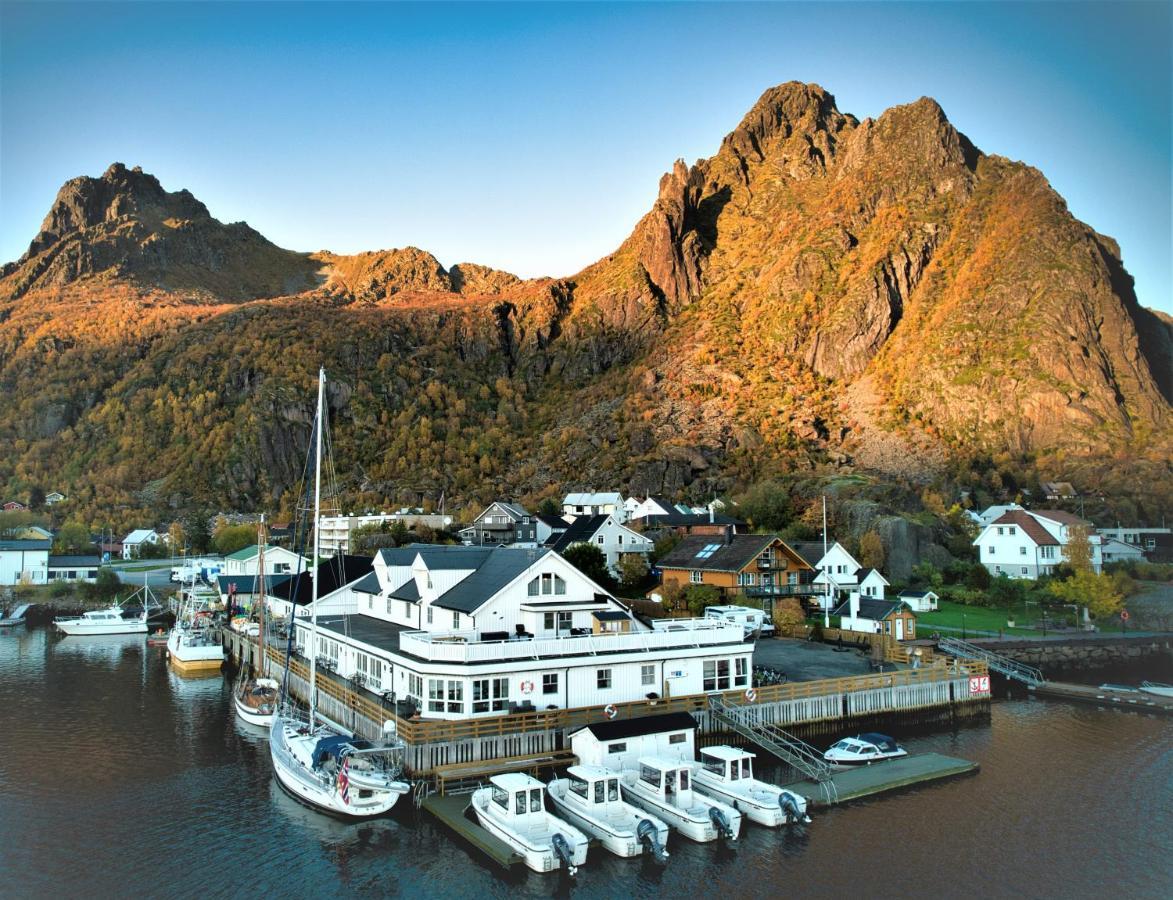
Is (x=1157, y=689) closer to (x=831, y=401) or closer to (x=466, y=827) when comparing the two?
(x=466, y=827)

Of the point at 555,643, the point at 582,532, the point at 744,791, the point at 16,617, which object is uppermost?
the point at 582,532

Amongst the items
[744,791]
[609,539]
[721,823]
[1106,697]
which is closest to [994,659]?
[1106,697]

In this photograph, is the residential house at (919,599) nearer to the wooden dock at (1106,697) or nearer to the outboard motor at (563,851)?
the wooden dock at (1106,697)

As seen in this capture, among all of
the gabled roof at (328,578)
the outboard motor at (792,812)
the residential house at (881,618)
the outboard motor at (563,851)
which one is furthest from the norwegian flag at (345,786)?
the residential house at (881,618)

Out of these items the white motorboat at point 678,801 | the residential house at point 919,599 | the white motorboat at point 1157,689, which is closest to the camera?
the white motorboat at point 678,801

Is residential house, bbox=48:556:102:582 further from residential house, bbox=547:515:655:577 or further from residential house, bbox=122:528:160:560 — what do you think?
residential house, bbox=547:515:655:577

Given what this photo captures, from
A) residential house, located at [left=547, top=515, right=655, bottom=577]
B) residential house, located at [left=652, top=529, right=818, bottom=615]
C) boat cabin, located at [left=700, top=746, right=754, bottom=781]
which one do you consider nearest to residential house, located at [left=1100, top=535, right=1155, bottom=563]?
residential house, located at [left=652, top=529, right=818, bottom=615]

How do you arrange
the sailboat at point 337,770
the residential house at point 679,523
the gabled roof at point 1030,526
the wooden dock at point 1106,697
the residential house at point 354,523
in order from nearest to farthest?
the sailboat at point 337,770 < the wooden dock at point 1106,697 < the gabled roof at point 1030,526 < the residential house at point 679,523 < the residential house at point 354,523
